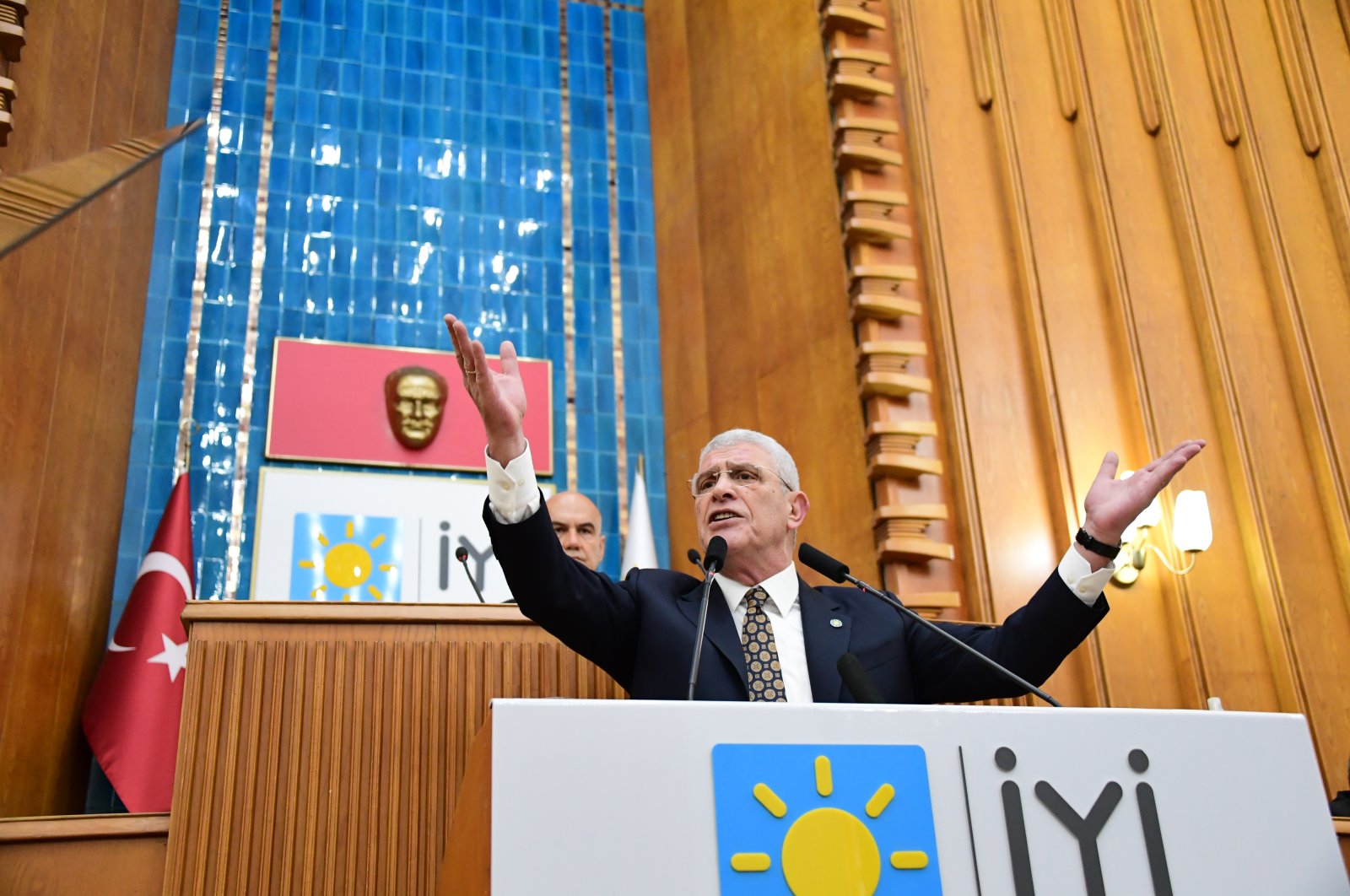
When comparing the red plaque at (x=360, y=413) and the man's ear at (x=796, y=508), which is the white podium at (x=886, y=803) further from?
the red plaque at (x=360, y=413)

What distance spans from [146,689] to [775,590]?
111 inches

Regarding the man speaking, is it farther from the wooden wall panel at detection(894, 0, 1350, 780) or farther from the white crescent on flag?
the white crescent on flag

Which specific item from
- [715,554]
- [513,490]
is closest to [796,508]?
[715,554]

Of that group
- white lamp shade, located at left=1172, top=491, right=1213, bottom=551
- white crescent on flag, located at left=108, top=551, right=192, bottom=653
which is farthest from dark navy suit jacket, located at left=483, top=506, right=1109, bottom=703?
white crescent on flag, located at left=108, top=551, right=192, bottom=653

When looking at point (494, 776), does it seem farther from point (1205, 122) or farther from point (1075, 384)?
point (1205, 122)

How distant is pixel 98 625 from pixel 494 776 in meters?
3.83

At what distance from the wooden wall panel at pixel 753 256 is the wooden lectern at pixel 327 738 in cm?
201

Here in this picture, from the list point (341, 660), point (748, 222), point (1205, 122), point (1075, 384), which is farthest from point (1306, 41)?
point (341, 660)

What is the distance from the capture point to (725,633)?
2.47m

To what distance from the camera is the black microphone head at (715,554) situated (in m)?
2.29

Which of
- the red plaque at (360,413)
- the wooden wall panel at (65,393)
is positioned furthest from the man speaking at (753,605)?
the red plaque at (360,413)

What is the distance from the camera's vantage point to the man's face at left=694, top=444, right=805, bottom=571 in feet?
8.82

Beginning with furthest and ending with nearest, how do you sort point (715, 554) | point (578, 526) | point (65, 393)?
point (578, 526), point (65, 393), point (715, 554)

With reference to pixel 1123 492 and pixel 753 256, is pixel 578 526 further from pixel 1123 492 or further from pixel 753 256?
pixel 1123 492
